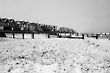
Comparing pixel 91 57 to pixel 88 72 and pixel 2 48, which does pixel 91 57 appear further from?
pixel 2 48

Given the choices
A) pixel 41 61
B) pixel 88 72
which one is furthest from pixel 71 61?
pixel 41 61

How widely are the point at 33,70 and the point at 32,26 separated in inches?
1018

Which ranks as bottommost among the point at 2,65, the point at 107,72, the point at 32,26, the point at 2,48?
the point at 107,72

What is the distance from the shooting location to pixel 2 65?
9.34 metres

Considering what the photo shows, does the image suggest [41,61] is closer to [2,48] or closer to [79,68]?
[79,68]

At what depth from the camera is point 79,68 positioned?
9.70 metres

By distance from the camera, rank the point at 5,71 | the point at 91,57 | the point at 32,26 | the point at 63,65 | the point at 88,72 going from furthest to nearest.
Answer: the point at 32,26 → the point at 91,57 → the point at 63,65 → the point at 88,72 → the point at 5,71

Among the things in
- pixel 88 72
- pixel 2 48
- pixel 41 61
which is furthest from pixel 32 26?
pixel 88 72

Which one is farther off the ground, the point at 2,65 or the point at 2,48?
the point at 2,48

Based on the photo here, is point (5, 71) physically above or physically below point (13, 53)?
below

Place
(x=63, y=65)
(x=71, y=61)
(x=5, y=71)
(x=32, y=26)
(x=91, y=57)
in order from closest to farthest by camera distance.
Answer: (x=5, y=71) → (x=63, y=65) → (x=71, y=61) → (x=91, y=57) → (x=32, y=26)

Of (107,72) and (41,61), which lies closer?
(107,72)

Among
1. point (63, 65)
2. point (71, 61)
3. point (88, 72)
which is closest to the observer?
point (88, 72)

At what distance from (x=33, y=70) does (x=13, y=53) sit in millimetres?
3354
